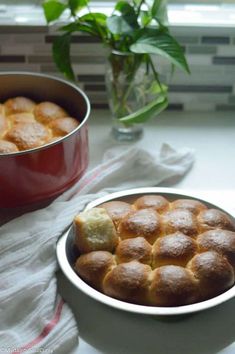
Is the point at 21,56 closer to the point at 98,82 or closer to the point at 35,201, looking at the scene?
the point at 98,82

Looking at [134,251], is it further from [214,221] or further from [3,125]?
[3,125]

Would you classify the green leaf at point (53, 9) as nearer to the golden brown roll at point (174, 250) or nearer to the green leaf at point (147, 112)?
the green leaf at point (147, 112)

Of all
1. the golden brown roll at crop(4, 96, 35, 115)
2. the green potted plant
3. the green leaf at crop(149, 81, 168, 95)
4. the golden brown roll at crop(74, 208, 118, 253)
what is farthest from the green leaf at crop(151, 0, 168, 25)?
the golden brown roll at crop(74, 208, 118, 253)

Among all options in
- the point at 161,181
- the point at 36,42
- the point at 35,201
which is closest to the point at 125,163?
the point at 161,181

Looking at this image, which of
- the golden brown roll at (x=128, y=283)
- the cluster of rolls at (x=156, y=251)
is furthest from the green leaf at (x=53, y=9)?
the golden brown roll at (x=128, y=283)

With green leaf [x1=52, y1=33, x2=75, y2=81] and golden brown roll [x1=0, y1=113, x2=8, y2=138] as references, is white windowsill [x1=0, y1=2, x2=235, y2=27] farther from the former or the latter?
golden brown roll [x1=0, y1=113, x2=8, y2=138]
